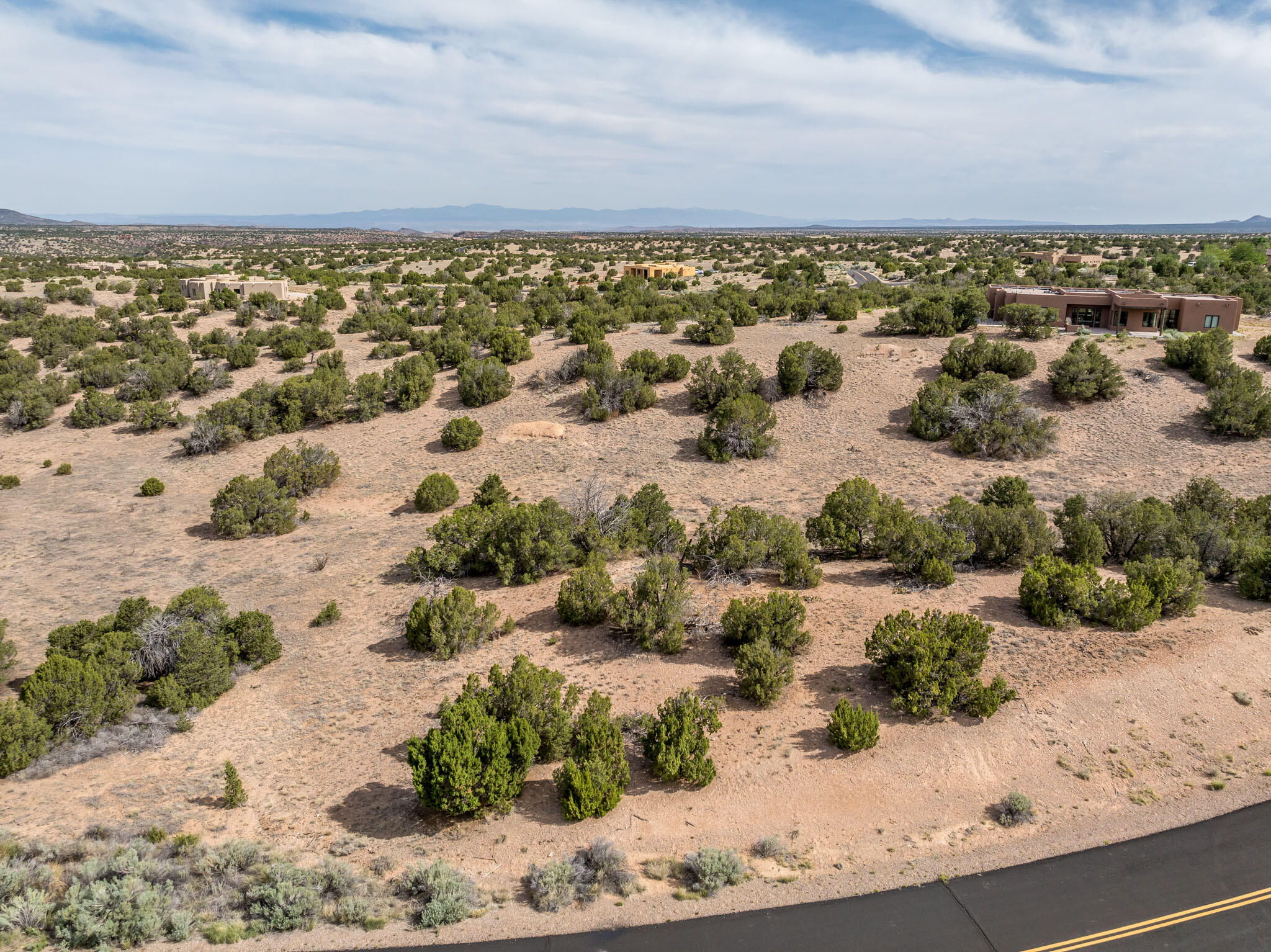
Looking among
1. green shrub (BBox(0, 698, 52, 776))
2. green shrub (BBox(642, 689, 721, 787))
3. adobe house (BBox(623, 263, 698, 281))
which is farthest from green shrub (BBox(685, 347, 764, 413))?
adobe house (BBox(623, 263, 698, 281))

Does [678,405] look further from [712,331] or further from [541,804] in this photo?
[541,804]

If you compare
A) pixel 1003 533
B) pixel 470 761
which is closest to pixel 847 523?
pixel 1003 533

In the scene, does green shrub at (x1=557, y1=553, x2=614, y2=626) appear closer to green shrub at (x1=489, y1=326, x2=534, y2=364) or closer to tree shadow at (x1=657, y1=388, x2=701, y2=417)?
tree shadow at (x1=657, y1=388, x2=701, y2=417)

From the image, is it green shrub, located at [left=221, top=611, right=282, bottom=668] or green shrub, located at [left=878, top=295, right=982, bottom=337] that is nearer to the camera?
green shrub, located at [left=221, top=611, right=282, bottom=668]

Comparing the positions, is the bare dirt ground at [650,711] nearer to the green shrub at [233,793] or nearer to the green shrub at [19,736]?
the green shrub at [233,793]

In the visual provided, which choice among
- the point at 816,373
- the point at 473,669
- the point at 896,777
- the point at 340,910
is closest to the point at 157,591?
the point at 473,669

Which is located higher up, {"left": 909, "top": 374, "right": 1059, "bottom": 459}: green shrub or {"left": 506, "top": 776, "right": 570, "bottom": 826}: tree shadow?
{"left": 909, "top": 374, "right": 1059, "bottom": 459}: green shrub
